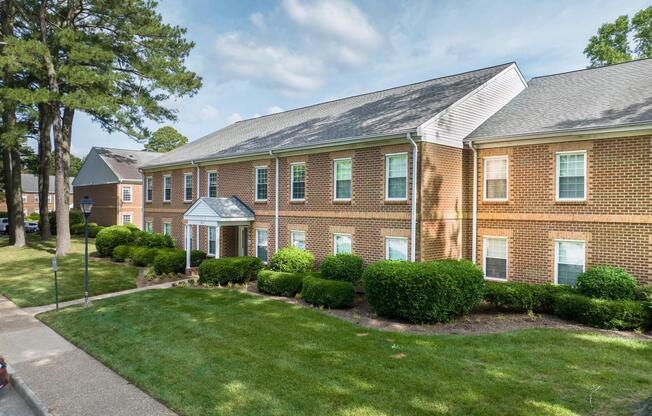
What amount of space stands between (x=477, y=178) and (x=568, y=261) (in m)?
4.00

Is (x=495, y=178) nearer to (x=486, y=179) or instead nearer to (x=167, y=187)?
(x=486, y=179)

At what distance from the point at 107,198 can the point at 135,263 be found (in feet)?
70.5

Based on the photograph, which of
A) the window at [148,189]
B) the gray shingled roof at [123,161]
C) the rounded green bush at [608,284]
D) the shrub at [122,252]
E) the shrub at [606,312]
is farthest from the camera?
the gray shingled roof at [123,161]

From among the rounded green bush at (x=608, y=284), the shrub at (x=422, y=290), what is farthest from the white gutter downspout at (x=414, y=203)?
the rounded green bush at (x=608, y=284)

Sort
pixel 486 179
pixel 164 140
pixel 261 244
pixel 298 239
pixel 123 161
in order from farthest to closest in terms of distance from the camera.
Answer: pixel 164 140 → pixel 123 161 → pixel 261 244 → pixel 298 239 → pixel 486 179

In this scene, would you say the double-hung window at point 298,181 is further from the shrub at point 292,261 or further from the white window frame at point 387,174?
the white window frame at point 387,174

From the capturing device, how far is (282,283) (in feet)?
48.1

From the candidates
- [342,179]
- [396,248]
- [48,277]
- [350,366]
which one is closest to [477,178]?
[396,248]

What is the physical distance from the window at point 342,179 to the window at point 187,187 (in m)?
11.1

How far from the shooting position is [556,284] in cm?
1326

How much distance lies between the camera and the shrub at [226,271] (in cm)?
1650

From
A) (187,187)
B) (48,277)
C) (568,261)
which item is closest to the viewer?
(568,261)

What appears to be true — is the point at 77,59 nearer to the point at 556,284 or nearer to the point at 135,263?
the point at 135,263

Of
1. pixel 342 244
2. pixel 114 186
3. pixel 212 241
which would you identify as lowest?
pixel 212 241
